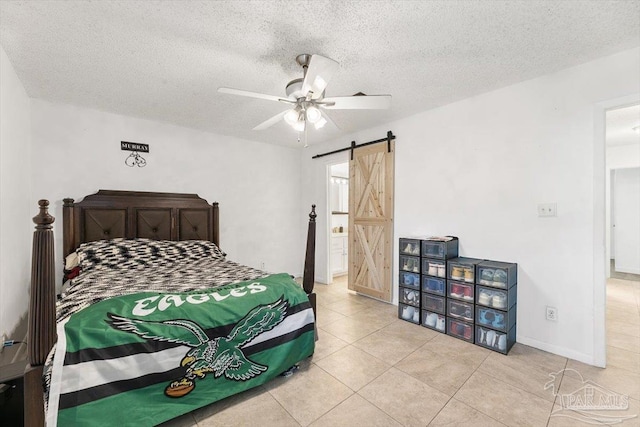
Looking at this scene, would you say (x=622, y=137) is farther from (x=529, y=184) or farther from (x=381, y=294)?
(x=381, y=294)

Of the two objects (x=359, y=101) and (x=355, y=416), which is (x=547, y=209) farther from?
(x=355, y=416)

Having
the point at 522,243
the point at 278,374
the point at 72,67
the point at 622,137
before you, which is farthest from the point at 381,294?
the point at 622,137

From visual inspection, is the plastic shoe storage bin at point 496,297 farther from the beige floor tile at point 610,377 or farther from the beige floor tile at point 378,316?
the beige floor tile at point 378,316

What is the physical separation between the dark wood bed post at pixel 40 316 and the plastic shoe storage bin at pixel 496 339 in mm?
3074

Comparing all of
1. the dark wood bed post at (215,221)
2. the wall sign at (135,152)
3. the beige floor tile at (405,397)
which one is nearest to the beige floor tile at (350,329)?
the beige floor tile at (405,397)

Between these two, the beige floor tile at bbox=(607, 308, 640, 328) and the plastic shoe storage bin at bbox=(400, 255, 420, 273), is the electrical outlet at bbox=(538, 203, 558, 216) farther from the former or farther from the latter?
the beige floor tile at bbox=(607, 308, 640, 328)

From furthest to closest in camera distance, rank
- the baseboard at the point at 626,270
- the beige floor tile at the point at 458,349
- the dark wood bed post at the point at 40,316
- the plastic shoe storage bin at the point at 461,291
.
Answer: the baseboard at the point at 626,270 → the plastic shoe storage bin at the point at 461,291 → the beige floor tile at the point at 458,349 → the dark wood bed post at the point at 40,316

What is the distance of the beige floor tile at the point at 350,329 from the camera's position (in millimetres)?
2715

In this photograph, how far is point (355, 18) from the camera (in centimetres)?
169

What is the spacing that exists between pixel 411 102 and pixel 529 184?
57.3 inches

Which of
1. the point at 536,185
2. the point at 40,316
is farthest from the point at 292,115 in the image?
the point at 536,185

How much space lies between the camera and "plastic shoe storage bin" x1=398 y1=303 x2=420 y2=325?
3.00 metres

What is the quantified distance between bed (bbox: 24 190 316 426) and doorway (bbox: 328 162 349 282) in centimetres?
252

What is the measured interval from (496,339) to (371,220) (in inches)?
77.9
